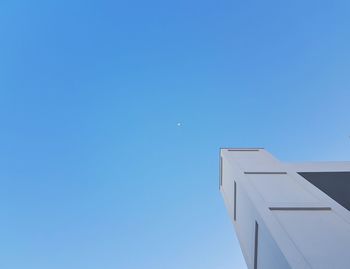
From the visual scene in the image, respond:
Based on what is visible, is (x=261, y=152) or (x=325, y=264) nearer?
(x=325, y=264)

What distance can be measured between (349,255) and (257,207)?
1.11 m

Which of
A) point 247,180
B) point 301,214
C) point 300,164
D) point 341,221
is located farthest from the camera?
point 300,164

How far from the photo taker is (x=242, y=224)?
449cm

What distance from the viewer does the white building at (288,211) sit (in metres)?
2.57

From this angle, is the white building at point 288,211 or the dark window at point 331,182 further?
the dark window at point 331,182

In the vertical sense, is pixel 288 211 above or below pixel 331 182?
below

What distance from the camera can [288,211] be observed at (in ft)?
10.7

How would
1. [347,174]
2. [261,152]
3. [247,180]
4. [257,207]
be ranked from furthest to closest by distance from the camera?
[261,152], [347,174], [247,180], [257,207]

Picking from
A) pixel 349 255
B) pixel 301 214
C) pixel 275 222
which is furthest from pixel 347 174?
pixel 349 255

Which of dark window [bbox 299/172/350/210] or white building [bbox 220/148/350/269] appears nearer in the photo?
white building [bbox 220/148/350/269]

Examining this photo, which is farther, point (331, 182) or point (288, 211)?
point (331, 182)

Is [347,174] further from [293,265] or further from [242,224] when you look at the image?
[293,265]

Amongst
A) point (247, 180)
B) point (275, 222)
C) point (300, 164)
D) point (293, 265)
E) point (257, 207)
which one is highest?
point (300, 164)

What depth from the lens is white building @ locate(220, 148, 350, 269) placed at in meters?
2.57
